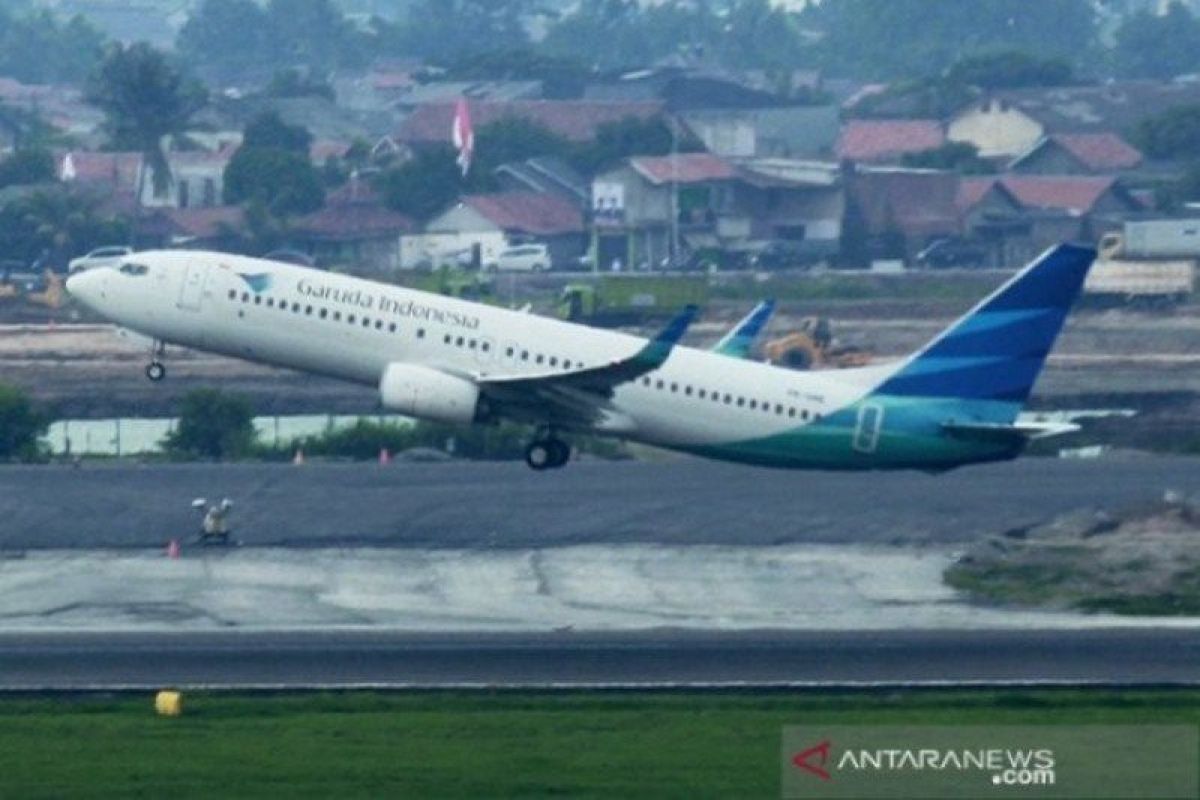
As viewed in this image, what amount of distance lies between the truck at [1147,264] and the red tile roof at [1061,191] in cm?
1073

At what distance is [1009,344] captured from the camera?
66250 mm

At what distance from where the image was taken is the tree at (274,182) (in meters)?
160

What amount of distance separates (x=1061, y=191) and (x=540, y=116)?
35804 millimetres

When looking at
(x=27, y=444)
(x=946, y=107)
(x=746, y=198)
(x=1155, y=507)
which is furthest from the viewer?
(x=946, y=107)

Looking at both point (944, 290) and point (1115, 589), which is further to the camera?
point (944, 290)

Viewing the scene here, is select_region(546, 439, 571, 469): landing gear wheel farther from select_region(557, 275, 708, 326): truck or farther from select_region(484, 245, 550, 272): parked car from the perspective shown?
select_region(484, 245, 550, 272): parked car

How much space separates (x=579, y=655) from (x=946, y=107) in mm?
148791

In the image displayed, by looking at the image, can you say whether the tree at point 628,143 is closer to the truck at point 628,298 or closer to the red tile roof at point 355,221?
the red tile roof at point 355,221

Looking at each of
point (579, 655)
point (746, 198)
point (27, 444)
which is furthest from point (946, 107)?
point (579, 655)

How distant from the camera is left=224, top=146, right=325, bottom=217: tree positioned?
524 ft

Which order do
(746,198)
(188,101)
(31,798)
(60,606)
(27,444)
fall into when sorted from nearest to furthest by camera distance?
(31,798)
(60,606)
(27,444)
(746,198)
(188,101)

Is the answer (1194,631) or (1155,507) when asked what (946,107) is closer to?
(1155,507)

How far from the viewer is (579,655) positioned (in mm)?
53656

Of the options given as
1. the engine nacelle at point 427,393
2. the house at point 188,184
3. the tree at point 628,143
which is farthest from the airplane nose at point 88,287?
the tree at point 628,143
